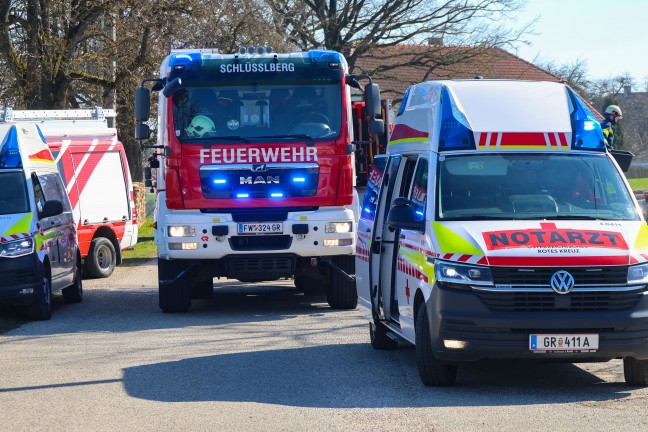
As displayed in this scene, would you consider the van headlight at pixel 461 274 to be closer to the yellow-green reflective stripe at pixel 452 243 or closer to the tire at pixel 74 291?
the yellow-green reflective stripe at pixel 452 243

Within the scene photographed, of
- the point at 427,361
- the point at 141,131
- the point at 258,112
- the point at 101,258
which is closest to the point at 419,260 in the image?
the point at 427,361

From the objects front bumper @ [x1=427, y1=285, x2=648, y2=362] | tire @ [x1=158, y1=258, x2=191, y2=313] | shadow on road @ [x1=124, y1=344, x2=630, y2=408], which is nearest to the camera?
front bumper @ [x1=427, y1=285, x2=648, y2=362]

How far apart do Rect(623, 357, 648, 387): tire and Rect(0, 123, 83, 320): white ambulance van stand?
7973mm

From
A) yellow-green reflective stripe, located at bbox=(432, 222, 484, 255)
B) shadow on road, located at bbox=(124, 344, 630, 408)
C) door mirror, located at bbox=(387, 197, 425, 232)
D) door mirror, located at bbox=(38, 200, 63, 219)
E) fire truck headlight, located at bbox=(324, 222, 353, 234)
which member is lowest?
shadow on road, located at bbox=(124, 344, 630, 408)

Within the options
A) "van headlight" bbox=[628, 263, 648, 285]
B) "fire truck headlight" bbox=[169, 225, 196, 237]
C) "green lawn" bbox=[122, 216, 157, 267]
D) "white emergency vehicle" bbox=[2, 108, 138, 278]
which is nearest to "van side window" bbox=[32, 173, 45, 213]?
"fire truck headlight" bbox=[169, 225, 196, 237]

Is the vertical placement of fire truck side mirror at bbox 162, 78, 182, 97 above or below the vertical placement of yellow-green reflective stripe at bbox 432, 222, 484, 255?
above

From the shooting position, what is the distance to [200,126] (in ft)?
46.6

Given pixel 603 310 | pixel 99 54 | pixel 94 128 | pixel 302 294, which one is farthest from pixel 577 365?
pixel 99 54

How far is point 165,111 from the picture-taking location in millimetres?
14328

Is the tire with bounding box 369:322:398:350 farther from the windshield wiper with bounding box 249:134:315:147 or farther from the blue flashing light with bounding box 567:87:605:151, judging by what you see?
the windshield wiper with bounding box 249:134:315:147

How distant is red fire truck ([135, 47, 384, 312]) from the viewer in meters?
14.1

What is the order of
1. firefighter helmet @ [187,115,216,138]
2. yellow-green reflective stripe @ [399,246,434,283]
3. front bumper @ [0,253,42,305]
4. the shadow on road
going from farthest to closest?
firefighter helmet @ [187,115,216,138] → front bumper @ [0,253,42,305] → yellow-green reflective stripe @ [399,246,434,283] → the shadow on road

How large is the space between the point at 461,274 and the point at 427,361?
31.9 inches

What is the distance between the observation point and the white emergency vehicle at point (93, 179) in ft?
67.8
